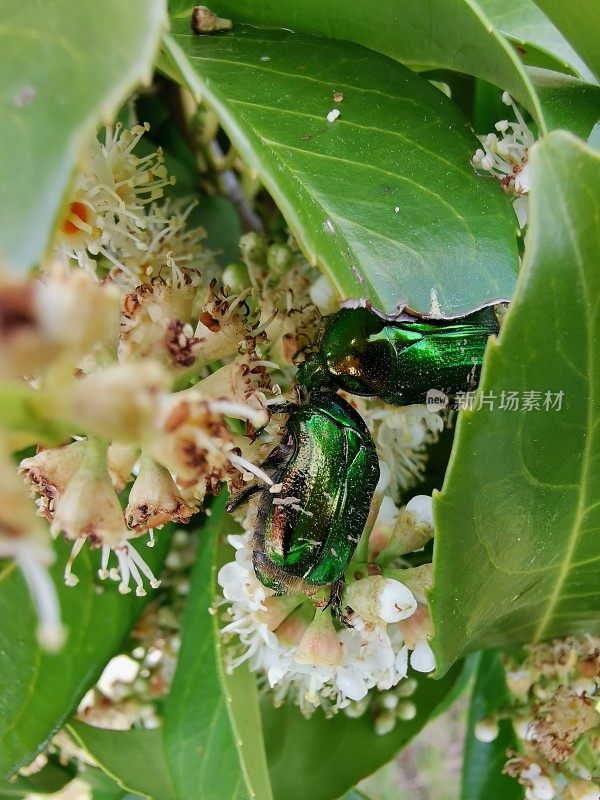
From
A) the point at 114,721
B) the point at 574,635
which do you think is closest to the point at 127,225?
the point at 574,635

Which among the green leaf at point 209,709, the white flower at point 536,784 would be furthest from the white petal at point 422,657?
the white flower at point 536,784

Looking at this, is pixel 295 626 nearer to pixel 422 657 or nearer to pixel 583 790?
pixel 422 657

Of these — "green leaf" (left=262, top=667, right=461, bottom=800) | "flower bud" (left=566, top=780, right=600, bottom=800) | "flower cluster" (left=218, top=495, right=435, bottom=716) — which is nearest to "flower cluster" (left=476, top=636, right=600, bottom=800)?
"flower bud" (left=566, top=780, right=600, bottom=800)

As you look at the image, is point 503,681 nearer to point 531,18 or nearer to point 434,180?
point 434,180

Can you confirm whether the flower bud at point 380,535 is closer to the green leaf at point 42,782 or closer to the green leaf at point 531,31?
the green leaf at point 531,31

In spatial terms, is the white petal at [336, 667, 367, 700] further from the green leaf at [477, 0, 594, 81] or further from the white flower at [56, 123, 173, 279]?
the green leaf at [477, 0, 594, 81]

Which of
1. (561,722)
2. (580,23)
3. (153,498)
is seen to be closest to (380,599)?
(153,498)

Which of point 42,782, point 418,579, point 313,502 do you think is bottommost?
point 42,782
